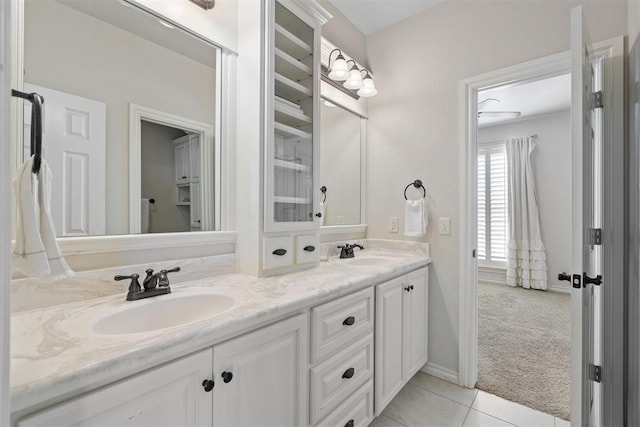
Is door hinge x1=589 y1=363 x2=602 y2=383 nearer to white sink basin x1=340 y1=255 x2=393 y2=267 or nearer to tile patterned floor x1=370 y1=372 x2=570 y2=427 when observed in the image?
tile patterned floor x1=370 y1=372 x2=570 y2=427

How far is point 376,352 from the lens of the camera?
1.62 metres

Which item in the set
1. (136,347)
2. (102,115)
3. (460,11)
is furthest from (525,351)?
(102,115)

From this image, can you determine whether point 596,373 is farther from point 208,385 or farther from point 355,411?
point 208,385

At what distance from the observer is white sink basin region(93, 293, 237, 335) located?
0.98 metres

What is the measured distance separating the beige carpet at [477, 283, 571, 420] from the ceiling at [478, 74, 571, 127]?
8.11 ft

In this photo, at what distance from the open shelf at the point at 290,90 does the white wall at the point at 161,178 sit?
0.56 meters

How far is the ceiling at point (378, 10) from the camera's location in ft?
7.35

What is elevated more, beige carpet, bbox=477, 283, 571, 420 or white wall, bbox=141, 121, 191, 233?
white wall, bbox=141, 121, 191, 233

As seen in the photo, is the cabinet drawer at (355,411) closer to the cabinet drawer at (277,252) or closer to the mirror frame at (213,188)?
the cabinet drawer at (277,252)

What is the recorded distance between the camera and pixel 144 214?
→ 1278 mm

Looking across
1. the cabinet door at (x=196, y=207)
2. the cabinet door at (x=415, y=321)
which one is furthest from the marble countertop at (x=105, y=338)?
the cabinet door at (x=415, y=321)

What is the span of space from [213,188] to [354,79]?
1.41 m

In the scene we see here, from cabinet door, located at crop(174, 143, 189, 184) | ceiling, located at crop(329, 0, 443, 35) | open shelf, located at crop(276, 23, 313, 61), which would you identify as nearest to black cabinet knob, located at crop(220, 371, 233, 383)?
cabinet door, located at crop(174, 143, 189, 184)

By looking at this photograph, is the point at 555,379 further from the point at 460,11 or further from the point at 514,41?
the point at 460,11
